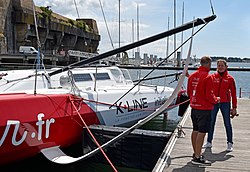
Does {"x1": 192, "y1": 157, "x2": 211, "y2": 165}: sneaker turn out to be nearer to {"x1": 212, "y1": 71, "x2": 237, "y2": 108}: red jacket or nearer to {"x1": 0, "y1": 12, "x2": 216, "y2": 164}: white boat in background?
{"x1": 0, "y1": 12, "x2": 216, "y2": 164}: white boat in background

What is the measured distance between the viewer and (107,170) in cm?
836

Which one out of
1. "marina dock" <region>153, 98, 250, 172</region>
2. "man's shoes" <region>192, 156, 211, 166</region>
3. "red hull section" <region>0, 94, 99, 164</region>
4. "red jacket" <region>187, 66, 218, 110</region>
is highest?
"red jacket" <region>187, 66, 218, 110</region>

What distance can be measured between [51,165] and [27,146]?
6.00 feet

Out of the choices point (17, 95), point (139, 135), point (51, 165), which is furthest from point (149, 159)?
point (17, 95)

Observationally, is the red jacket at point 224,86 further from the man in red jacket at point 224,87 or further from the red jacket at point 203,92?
the red jacket at point 203,92

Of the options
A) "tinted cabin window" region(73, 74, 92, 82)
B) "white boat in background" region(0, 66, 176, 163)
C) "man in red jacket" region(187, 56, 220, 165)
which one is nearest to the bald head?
"man in red jacket" region(187, 56, 220, 165)

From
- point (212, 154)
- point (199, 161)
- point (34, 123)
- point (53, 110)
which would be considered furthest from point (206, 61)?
point (34, 123)

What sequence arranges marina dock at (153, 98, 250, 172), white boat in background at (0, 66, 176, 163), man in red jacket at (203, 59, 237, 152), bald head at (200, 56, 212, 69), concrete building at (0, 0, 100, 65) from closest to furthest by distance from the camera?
bald head at (200, 56, 212, 69) → marina dock at (153, 98, 250, 172) → man in red jacket at (203, 59, 237, 152) → white boat in background at (0, 66, 176, 163) → concrete building at (0, 0, 100, 65)

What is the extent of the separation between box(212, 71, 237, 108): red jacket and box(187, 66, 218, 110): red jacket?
3.26 ft

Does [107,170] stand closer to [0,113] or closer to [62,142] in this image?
[62,142]

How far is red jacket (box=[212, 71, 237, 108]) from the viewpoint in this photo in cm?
644

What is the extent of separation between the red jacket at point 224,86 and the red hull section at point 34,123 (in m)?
3.30

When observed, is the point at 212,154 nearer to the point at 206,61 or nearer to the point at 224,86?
the point at 224,86

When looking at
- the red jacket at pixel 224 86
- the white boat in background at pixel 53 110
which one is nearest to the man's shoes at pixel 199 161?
the red jacket at pixel 224 86
